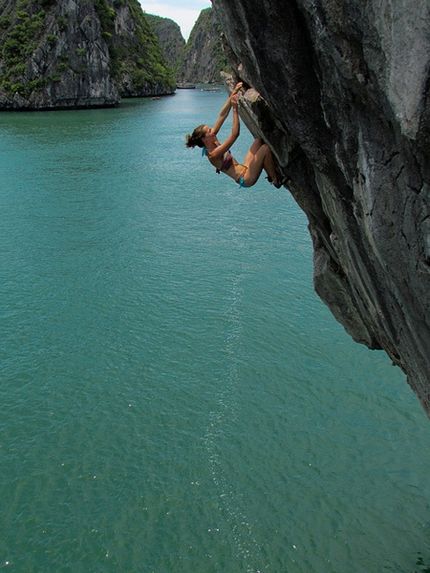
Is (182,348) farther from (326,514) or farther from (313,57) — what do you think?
(313,57)

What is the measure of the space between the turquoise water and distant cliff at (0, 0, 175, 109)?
80.7 meters

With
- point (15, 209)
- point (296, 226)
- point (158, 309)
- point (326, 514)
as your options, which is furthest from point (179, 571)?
point (15, 209)

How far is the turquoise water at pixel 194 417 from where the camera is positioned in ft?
39.2

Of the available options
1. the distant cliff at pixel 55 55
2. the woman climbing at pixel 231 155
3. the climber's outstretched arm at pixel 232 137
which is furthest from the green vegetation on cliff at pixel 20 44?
the climber's outstretched arm at pixel 232 137

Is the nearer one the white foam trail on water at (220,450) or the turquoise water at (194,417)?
the white foam trail on water at (220,450)

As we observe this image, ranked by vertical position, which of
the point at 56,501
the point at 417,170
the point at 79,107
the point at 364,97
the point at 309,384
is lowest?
the point at 79,107

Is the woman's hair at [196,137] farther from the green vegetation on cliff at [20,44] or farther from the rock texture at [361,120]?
the green vegetation on cliff at [20,44]

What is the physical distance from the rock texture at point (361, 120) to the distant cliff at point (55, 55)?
338 ft

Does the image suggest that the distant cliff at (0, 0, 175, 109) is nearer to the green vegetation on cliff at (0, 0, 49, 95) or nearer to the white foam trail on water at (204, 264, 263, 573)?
the green vegetation on cliff at (0, 0, 49, 95)

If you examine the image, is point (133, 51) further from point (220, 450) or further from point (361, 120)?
point (361, 120)

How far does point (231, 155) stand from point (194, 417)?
8.67 meters

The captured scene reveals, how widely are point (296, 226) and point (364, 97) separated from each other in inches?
1026

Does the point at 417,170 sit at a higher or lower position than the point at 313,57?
lower

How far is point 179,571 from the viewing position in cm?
1137
